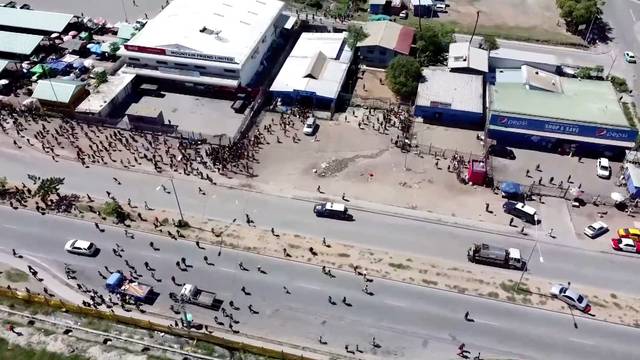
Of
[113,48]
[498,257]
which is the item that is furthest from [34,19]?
[498,257]

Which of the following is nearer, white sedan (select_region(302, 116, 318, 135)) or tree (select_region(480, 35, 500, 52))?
white sedan (select_region(302, 116, 318, 135))

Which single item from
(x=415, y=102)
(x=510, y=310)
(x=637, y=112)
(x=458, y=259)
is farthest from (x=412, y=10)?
(x=510, y=310)

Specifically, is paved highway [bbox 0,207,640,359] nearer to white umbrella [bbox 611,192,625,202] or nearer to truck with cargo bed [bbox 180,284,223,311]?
truck with cargo bed [bbox 180,284,223,311]

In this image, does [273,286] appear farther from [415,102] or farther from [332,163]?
[415,102]

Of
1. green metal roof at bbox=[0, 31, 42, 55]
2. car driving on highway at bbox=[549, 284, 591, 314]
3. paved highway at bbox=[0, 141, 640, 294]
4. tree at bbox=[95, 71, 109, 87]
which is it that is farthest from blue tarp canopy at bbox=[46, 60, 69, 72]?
car driving on highway at bbox=[549, 284, 591, 314]

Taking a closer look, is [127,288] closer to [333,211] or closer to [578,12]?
[333,211]

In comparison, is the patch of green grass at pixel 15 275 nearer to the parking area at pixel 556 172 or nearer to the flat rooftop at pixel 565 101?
the parking area at pixel 556 172
